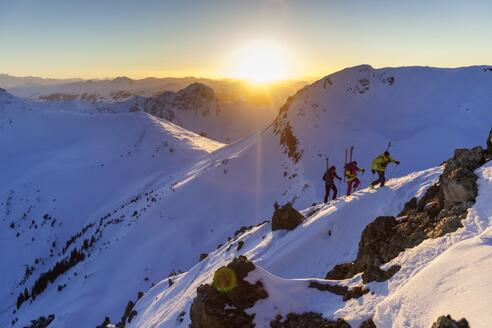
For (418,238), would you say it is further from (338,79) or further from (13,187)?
(13,187)

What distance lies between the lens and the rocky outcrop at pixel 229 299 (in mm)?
11047

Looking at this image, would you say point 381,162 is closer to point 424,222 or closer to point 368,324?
point 424,222

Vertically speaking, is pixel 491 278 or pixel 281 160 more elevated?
pixel 491 278

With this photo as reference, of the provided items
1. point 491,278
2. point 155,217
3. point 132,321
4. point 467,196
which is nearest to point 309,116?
point 155,217

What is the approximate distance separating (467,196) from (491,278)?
424 cm

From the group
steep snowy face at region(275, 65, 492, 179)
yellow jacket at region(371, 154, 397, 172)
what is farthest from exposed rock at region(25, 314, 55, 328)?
yellow jacket at region(371, 154, 397, 172)

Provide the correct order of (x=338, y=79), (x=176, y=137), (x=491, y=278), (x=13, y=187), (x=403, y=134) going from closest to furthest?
1. (x=491, y=278)
2. (x=403, y=134)
3. (x=338, y=79)
4. (x=13, y=187)
5. (x=176, y=137)

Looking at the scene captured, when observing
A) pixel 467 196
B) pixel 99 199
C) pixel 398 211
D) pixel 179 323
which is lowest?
pixel 99 199

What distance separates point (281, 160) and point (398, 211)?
33.3m

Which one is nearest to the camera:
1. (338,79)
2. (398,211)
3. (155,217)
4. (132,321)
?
(398,211)

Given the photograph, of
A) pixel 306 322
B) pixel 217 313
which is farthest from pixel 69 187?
pixel 306 322

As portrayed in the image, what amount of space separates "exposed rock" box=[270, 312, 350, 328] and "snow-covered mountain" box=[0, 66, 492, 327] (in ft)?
1.01

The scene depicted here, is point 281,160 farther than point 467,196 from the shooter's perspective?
Yes

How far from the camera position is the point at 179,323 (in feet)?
55.5
